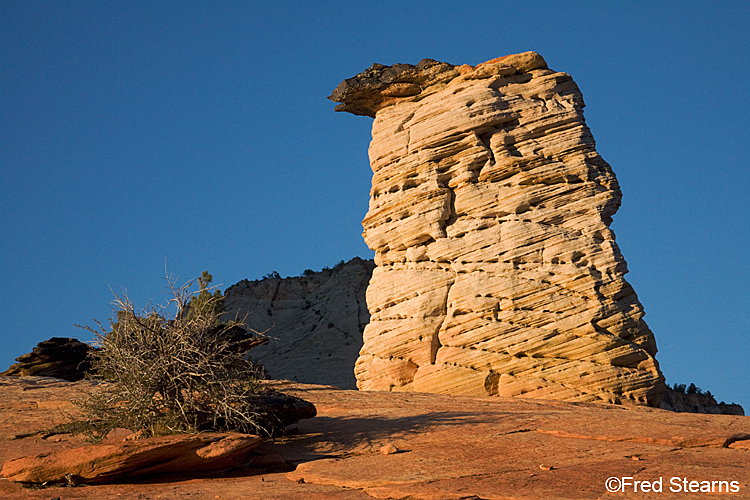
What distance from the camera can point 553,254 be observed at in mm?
18500

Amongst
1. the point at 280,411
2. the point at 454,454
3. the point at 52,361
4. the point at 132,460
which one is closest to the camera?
the point at 132,460

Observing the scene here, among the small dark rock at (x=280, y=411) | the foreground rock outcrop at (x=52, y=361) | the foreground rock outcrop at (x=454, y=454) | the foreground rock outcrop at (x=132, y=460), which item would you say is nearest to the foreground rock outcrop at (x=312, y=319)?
the foreground rock outcrop at (x=52, y=361)

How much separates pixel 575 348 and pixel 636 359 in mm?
1662

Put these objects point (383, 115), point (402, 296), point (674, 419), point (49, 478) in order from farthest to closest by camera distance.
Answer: point (383, 115)
point (402, 296)
point (674, 419)
point (49, 478)

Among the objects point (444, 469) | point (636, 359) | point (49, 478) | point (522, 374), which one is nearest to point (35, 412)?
point (49, 478)

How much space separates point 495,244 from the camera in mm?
19141

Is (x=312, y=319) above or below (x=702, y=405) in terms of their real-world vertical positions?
above

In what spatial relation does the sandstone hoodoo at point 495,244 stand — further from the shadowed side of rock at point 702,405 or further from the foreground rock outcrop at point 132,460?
the shadowed side of rock at point 702,405

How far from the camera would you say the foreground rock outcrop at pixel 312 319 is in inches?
1593

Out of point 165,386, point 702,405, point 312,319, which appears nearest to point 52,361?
point 165,386

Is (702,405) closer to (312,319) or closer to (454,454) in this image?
(312,319)

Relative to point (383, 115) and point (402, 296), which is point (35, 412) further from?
point (383, 115)

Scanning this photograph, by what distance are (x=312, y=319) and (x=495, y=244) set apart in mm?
28448

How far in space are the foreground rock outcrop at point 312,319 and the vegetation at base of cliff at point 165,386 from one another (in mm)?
25822
